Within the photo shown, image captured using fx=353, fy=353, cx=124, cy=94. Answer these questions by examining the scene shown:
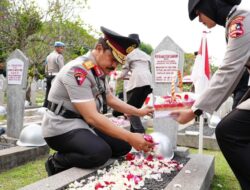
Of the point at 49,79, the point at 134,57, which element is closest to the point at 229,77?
the point at 134,57

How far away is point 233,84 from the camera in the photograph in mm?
2439

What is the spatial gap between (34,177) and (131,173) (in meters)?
1.31

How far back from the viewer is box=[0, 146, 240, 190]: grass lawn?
3.78 meters

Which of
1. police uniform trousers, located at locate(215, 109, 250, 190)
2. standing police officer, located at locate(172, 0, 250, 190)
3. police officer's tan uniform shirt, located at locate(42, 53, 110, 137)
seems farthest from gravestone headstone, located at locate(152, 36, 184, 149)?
police uniform trousers, located at locate(215, 109, 250, 190)

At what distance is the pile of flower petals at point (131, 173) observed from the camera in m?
2.89

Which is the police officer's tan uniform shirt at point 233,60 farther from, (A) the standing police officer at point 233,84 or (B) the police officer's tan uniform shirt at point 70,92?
(B) the police officer's tan uniform shirt at point 70,92

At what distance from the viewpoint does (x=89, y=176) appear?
3.18 m

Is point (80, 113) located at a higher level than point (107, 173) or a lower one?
higher

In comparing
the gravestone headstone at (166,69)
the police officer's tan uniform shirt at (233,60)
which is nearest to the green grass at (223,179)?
the gravestone headstone at (166,69)

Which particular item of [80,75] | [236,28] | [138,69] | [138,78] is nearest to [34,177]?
[80,75]

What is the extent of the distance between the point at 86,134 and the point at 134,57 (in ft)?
11.1

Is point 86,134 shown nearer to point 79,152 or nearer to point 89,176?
point 79,152

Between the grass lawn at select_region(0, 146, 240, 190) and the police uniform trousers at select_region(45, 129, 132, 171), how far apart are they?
612mm

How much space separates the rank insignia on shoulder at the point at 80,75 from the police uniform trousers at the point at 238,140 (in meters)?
1.38
